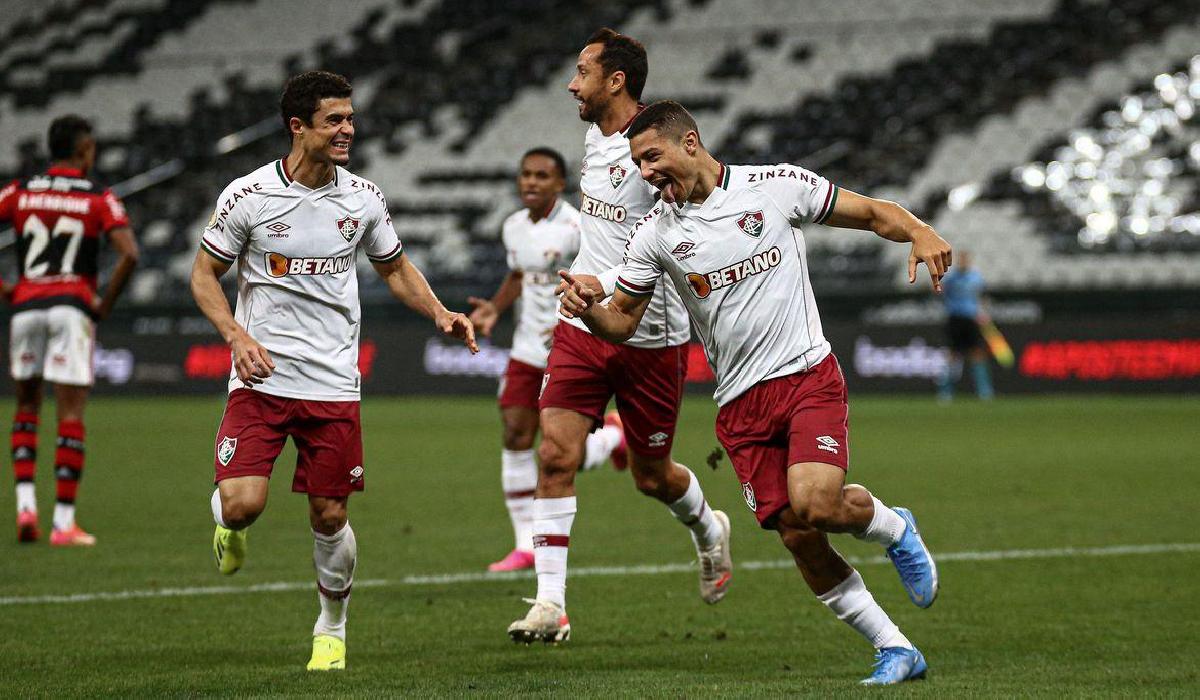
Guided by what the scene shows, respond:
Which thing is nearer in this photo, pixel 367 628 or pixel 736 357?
pixel 736 357

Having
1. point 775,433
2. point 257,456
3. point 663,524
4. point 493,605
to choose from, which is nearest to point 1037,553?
point 663,524

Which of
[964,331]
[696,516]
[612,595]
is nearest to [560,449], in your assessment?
[696,516]

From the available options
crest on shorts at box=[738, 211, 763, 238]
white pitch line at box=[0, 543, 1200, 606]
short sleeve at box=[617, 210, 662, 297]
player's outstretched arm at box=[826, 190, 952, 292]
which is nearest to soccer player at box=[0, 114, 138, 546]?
white pitch line at box=[0, 543, 1200, 606]

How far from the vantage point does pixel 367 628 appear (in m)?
6.57

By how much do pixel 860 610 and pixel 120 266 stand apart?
5.80m

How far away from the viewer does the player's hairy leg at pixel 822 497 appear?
5.15m

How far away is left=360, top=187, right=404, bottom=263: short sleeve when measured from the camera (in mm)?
6027

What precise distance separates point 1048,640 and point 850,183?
24063 millimetres

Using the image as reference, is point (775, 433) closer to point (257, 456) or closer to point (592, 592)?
point (257, 456)

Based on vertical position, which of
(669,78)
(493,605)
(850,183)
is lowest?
(493,605)

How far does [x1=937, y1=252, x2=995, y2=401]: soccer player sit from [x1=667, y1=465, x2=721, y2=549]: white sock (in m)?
16.1

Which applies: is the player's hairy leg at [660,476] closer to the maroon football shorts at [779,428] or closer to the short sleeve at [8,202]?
the maroon football shorts at [779,428]

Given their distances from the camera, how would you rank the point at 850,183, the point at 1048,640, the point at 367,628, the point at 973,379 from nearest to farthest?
the point at 1048,640, the point at 367,628, the point at 973,379, the point at 850,183

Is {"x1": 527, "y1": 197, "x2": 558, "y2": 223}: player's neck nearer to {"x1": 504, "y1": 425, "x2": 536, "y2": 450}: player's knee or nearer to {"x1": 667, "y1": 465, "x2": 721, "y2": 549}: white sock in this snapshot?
{"x1": 504, "y1": 425, "x2": 536, "y2": 450}: player's knee
